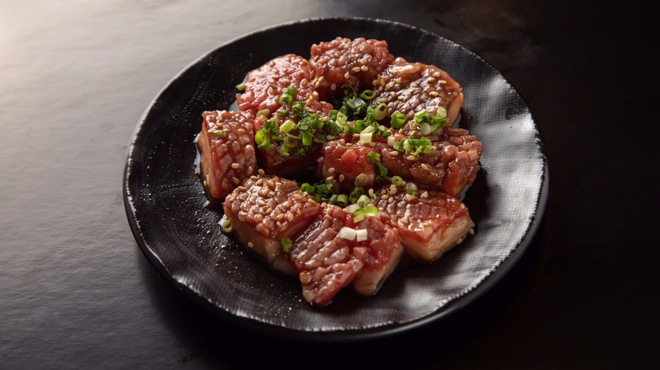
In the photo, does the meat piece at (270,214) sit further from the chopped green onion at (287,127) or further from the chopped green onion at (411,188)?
the chopped green onion at (411,188)

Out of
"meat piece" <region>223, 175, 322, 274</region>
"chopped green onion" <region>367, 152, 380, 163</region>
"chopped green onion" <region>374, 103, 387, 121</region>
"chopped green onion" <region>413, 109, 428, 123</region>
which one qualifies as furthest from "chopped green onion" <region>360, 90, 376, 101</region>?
"meat piece" <region>223, 175, 322, 274</region>

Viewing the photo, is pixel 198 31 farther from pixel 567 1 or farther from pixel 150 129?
pixel 567 1

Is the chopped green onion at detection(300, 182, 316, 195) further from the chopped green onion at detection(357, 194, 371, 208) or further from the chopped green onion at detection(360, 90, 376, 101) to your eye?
the chopped green onion at detection(360, 90, 376, 101)

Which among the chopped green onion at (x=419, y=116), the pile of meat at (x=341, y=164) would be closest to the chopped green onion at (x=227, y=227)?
the pile of meat at (x=341, y=164)

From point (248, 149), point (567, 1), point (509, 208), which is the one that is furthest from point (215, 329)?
point (567, 1)

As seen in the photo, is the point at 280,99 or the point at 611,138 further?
the point at 611,138

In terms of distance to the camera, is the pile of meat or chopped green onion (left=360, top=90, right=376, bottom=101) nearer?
the pile of meat

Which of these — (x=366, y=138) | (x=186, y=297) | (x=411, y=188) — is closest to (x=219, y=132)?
(x=366, y=138)
